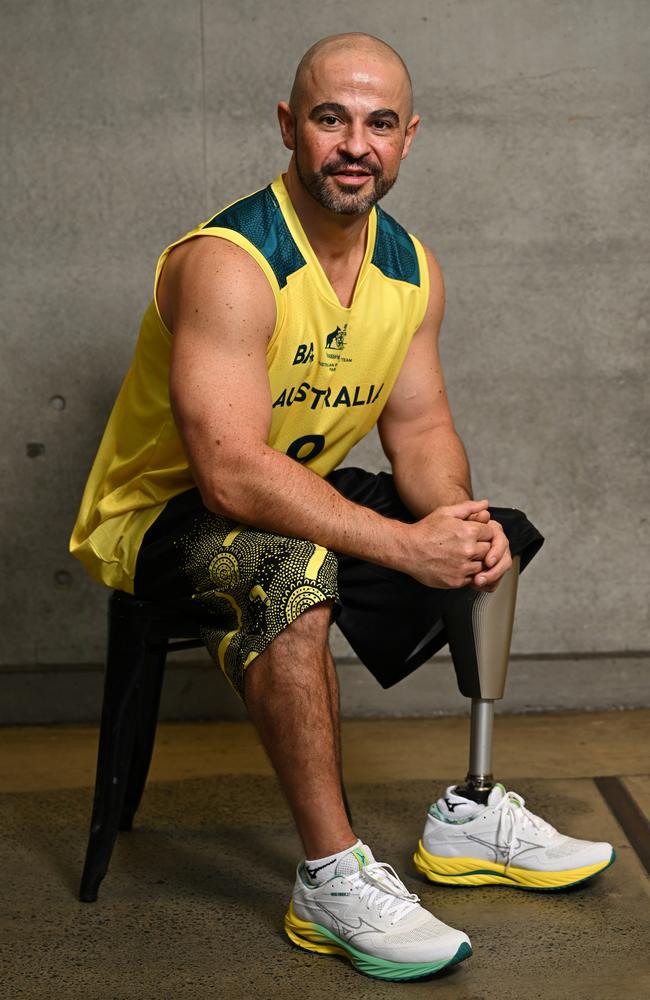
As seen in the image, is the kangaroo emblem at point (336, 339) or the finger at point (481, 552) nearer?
the finger at point (481, 552)

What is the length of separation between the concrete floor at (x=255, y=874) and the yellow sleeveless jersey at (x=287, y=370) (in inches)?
20.6

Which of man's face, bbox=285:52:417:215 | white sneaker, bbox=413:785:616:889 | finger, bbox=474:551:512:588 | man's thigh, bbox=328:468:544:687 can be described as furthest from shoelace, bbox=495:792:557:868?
man's face, bbox=285:52:417:215

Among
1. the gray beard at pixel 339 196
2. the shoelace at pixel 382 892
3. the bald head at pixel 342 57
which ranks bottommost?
the shoelace at pixel 382 892

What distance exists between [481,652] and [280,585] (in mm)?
424

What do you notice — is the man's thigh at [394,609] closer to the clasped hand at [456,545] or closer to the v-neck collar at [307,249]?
the clasped hand at [456,545]

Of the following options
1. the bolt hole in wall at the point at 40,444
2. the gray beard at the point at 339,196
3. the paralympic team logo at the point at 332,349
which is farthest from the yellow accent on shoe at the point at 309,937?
the bolt hole in wall at the point at 40,444

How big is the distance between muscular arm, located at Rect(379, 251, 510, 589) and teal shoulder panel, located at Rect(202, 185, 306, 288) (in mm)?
316

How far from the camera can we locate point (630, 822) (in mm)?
2277

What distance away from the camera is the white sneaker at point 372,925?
169 centimetres

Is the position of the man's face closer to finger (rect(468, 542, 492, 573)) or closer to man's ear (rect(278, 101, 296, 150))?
man's ear (rect(278, 101, 296, 150))

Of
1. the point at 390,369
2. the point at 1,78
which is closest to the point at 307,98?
the point at 390,369

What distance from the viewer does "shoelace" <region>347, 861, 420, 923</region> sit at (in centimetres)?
173

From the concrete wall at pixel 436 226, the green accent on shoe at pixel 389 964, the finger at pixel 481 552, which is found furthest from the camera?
the concrete wall at pixel 436 226

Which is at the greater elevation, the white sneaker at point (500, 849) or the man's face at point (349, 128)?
the man's face at point (349, 128)
